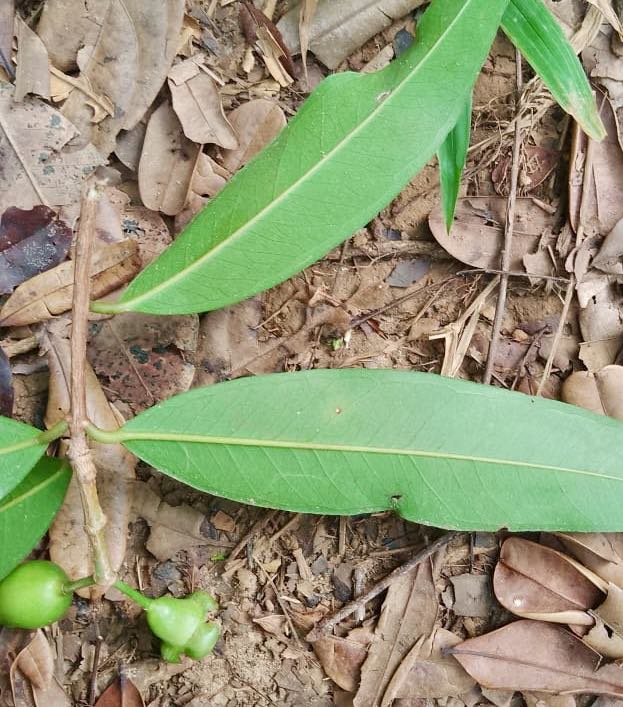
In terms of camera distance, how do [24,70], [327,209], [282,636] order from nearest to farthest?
1. [327,209]
2. [24,70]
3. [282,636]

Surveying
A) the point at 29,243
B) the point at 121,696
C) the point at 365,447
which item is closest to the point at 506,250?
the point at 365,447

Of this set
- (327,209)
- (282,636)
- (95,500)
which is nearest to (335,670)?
(282,636)

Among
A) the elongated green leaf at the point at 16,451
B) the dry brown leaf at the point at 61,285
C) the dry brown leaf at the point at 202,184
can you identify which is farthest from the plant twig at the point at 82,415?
the dry brown leaf at the point at 202,184

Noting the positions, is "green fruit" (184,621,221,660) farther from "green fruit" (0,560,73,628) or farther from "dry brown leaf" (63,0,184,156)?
"dry brown leaf" (63,0,184,156)

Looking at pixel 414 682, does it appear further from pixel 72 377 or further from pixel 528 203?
pixel 528 203

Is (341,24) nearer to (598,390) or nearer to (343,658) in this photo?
Answer: (598,390)

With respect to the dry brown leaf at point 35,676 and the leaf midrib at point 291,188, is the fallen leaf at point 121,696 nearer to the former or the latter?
the dry brown leaf at point 35,676
